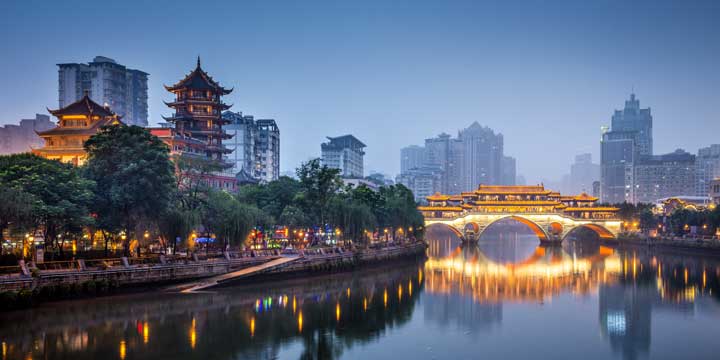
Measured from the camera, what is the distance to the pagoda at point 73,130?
4553 cm

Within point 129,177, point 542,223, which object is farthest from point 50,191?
point 542,223

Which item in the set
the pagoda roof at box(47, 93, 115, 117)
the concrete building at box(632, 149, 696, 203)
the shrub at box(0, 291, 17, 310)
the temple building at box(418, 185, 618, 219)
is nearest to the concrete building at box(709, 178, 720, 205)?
the temple building at box(418, 185, 618, 219)

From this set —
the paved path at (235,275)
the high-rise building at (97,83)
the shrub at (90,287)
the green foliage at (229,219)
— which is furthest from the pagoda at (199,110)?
the high-rise building at (97,83)

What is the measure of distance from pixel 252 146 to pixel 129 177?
69.4m

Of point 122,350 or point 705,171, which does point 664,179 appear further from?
point 122,350

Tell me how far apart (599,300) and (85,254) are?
1108 inches

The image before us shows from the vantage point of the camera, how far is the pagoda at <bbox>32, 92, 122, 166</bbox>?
45531mm

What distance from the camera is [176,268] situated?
32.2 m

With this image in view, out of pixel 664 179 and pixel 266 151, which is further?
pixel 664 179

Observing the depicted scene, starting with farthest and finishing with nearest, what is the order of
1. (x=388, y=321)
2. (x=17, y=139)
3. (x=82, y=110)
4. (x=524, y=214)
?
(x=17, y=139), (x=524, y=214), (x=82, y=110), (x=388, y=321)

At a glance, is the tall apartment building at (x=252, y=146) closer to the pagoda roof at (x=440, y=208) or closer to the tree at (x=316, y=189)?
the pagoda roof at (x=440, y=208)

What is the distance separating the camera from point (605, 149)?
642ft

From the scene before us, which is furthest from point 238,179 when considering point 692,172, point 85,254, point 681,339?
point 692,172

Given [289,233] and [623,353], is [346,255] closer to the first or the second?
[289,233]
